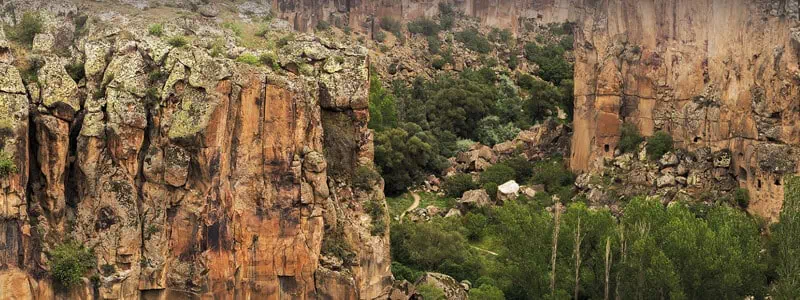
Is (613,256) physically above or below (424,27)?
below

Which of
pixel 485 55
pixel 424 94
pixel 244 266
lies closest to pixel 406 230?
pixel 244 266

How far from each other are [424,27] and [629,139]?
127ft

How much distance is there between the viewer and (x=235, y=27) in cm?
3828

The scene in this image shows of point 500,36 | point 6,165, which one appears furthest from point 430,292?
point 500,36

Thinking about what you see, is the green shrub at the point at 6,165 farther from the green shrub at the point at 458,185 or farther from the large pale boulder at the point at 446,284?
the green shrub at the point at 458,185

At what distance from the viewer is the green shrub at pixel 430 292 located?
131 ft

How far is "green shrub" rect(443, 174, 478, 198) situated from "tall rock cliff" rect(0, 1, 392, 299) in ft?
100

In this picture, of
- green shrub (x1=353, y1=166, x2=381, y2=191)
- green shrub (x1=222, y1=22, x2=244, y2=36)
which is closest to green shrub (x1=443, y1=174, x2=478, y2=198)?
green shrub (x1=353, y1=166, x2=381, y2=191)

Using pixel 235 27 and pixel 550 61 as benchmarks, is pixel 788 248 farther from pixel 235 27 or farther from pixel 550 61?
pixel 550 61

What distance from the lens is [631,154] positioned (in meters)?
62.9

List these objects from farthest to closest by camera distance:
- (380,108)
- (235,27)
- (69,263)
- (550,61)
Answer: (550,61)
(380,108)
(235,27)
(69,263)

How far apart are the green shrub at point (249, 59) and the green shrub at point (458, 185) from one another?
3191 centimetres

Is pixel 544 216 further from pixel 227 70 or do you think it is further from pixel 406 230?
pixel 227 70

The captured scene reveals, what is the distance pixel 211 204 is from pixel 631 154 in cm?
3416
